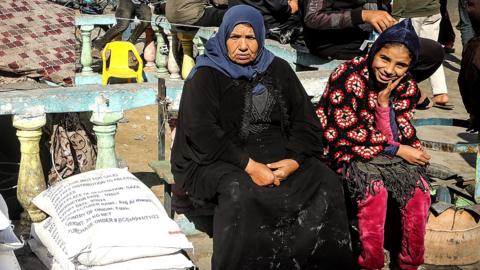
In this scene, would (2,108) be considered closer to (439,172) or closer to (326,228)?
(326,228)

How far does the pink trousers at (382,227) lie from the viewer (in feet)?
12.9

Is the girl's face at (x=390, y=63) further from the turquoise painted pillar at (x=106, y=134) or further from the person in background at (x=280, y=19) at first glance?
the person in background at (x=280, y=19)

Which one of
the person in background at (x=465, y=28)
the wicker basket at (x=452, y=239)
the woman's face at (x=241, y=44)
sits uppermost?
the woman's face at (x=241, y=44)

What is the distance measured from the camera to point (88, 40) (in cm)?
789

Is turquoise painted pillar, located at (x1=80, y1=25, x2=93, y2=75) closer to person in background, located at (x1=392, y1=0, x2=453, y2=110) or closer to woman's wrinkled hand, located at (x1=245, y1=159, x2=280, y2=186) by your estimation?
person in background, located at (x1=392, y1=0, x2=453, y2=110)

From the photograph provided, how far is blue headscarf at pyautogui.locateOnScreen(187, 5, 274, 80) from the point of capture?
3.93m

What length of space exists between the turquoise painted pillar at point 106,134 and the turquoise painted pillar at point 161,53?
15.4ft

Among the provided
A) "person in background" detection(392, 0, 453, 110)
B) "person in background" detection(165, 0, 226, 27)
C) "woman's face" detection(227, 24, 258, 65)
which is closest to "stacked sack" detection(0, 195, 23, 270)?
"woman's face" detection(227, 24, 258, 65)

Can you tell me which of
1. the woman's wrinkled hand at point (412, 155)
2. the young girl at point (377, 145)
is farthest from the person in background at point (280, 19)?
the woman's wrinkled hand at point (412, 155)

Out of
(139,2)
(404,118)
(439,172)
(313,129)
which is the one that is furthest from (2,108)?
(139,2)

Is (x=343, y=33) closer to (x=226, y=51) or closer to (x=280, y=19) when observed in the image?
(x=280, y=19)

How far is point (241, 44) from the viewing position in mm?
3961

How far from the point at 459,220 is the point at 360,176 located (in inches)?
30.7

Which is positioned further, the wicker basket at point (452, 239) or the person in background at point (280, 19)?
the person in background at point (280, 19)
